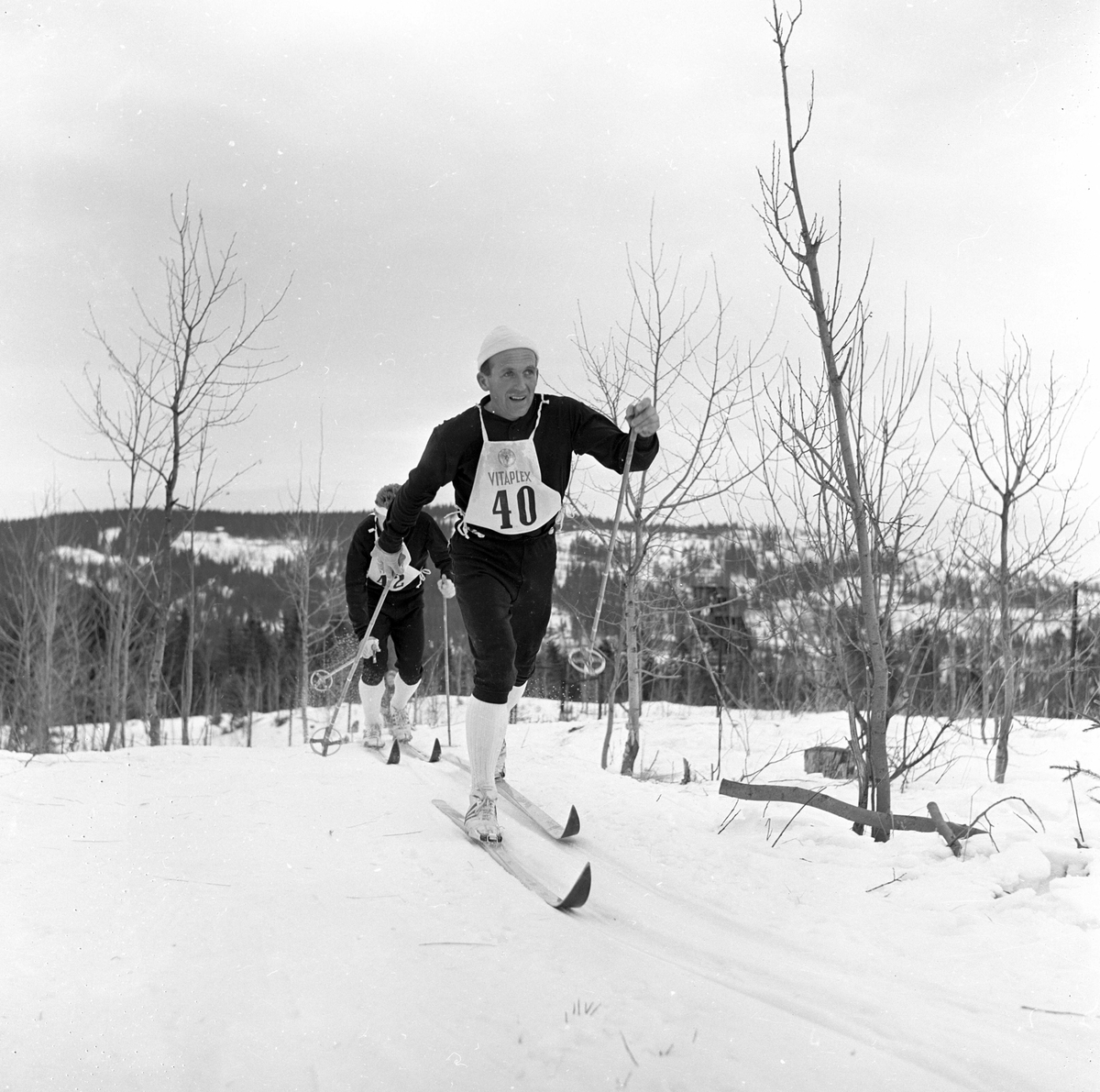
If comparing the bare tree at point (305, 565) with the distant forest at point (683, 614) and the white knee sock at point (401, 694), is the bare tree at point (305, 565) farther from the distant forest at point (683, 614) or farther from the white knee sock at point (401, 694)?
the white knee sock at point (401, 694)

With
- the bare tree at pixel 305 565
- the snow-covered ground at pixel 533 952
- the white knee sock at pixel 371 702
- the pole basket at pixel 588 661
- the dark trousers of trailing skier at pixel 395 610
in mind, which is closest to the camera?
the snow-covered ground at pixel 533 952

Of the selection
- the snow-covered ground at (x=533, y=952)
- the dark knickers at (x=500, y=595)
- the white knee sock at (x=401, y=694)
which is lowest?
the snow-covered ground at (x=533, y=952)

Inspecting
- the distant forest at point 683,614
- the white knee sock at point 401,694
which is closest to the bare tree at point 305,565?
the distant forest at point 683,614

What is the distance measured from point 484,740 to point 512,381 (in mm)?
1585

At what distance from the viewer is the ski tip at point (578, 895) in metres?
2.51

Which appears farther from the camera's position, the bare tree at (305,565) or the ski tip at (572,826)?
the bare tree at (305,565)

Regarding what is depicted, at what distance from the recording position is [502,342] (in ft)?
11.3

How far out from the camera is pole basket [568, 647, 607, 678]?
4098 mm

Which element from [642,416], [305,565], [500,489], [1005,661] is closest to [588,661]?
[500,489]

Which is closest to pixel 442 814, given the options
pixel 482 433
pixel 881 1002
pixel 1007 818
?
pixel 482 433

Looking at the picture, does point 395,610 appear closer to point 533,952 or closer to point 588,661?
point 588,661

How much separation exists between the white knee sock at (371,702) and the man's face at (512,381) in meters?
3.87

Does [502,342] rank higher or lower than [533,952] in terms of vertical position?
higher

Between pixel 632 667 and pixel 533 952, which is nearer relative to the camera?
pixel 533 952
